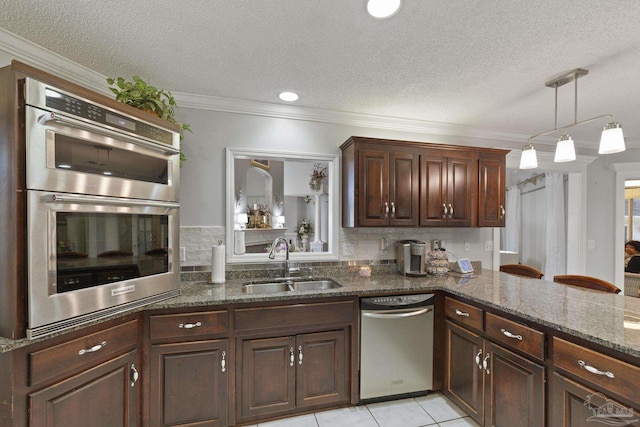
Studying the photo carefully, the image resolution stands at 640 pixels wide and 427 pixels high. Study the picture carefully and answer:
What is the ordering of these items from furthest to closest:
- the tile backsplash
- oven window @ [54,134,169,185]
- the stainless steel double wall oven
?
the tile backsplash < oven window @ [54,134,169,185] < the stainless steel double wall oven

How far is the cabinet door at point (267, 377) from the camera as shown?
80.2 inches

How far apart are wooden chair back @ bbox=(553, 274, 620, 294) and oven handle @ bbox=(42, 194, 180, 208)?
126 inches

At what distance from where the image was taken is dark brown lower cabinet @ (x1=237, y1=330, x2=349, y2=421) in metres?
2.04

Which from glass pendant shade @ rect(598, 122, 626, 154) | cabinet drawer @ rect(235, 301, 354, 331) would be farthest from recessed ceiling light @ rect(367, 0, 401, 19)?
cabinet drawer @ rect(235, 301, 354, 331)

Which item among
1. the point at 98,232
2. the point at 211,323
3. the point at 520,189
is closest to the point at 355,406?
the point at 211,323

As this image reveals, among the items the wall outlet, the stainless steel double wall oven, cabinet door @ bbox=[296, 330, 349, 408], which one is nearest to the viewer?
the stainless steel double wall oven

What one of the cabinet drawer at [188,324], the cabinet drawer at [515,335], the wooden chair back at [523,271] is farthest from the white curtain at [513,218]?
the cabinet drawer at [188,324]

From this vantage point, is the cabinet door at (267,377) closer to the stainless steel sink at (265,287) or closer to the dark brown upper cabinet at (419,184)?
the stainless steel sink at (265,287)

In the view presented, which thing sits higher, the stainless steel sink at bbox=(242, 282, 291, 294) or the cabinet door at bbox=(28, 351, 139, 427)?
the stainless steel sink at bbox=(242, 282, 291, 294)

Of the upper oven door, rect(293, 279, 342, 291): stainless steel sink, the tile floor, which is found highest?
the upper oven door

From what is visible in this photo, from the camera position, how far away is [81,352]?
1.53m

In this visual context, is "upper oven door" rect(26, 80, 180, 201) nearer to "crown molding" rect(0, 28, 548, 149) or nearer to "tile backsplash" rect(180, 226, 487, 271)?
"tile backsplash" rect(180, 226, 487, 271)

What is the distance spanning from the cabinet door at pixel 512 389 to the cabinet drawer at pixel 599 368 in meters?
0.16

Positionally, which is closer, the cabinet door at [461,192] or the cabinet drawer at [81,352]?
the cabinet drawer at [81,352]
